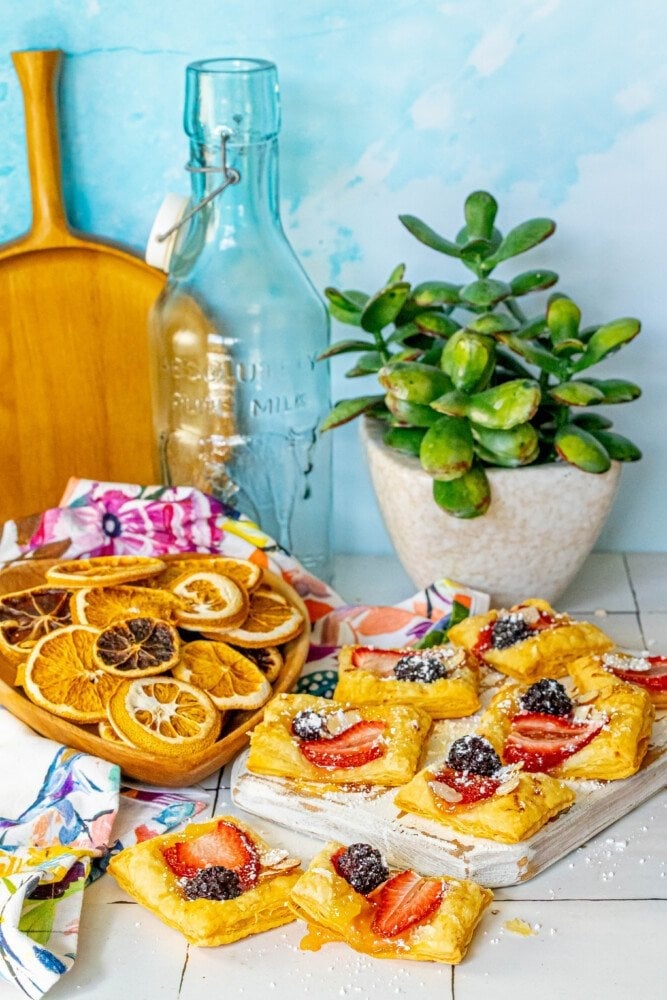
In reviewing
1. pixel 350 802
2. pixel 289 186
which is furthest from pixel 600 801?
pixel 289 186

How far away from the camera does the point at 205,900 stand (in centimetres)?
99

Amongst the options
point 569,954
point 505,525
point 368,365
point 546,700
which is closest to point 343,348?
point 368,365

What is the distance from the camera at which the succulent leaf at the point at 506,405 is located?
1.28 m

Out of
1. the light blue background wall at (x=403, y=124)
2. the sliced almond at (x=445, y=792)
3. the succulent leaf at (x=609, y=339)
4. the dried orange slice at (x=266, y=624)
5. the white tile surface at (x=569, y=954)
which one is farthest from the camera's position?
the light blue background wall at (x=403, y=124)

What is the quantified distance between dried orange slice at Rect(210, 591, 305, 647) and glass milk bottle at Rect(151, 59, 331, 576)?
0.23 metres

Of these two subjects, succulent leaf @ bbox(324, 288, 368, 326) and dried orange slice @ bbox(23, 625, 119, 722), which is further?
succulent leaf @ bbox(324, 288, 368, 326)

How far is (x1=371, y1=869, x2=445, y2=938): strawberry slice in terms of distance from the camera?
973 millimetres

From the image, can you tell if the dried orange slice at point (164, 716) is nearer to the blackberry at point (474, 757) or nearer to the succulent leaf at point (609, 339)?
the blackberry at point (474, 757)

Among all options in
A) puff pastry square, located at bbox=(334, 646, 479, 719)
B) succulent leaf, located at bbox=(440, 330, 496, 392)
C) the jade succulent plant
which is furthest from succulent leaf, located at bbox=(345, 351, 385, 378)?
puff pastry square, located at bbox=(334, 646, 479, 719)

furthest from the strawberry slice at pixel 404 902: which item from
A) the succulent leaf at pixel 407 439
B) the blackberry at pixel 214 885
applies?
the succulent leaf at pixel 407 439

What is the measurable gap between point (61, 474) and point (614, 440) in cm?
65

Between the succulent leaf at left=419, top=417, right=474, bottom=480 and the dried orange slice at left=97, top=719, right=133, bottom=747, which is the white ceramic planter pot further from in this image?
the dried orange slice at left=97, top=719, right=133, bottom=747

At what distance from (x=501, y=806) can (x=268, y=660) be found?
32cm

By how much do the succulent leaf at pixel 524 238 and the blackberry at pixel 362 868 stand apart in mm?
639
